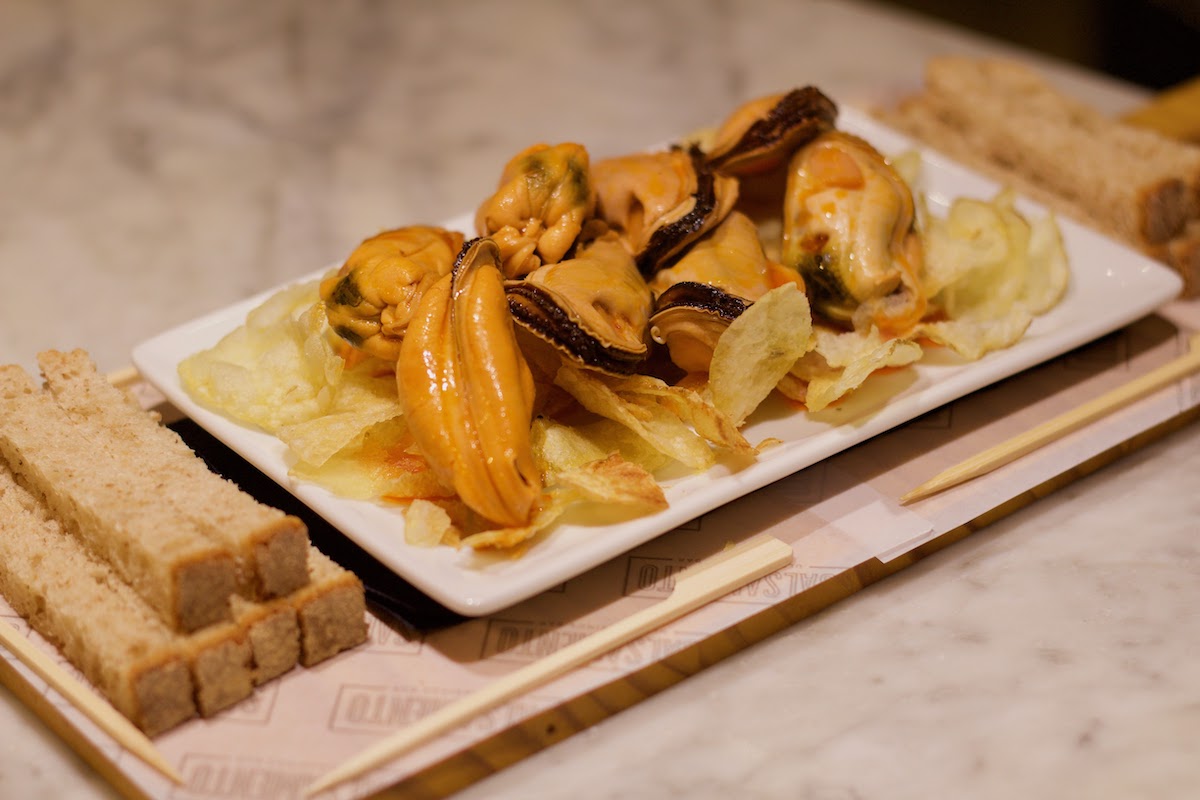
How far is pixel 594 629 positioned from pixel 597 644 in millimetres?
92

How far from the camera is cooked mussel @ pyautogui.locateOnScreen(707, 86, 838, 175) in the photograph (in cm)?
287

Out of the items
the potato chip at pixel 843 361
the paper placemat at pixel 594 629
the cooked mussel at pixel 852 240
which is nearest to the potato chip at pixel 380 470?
the paper placemat at pixel 594 629

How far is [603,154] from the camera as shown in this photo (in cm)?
440

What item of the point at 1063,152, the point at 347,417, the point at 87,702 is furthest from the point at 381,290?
the point at 1063,152

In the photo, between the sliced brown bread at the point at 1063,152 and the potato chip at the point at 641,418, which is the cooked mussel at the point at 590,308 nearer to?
the potato chip at the point at 641,418

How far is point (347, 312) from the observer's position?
2494 millimetres

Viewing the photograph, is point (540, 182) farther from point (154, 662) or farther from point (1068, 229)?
point (1068, 229)

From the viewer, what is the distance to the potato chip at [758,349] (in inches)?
97.0

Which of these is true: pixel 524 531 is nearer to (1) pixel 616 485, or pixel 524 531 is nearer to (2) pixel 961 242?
(1) pixel 616 485

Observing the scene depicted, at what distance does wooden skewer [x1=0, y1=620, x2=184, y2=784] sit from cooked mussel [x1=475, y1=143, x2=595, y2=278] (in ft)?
3.49

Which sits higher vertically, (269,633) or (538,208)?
(538,208)

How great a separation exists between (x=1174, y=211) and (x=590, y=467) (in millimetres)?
1935

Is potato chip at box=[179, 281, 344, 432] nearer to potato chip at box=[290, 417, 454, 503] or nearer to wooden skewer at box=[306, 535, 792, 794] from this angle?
potato chip at box=[290, 417, 454, 503]

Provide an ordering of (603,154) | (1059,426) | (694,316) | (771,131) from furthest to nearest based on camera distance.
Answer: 1. (603,154)
2. (771,131)
3. (1059,426)
4. (694,316)
